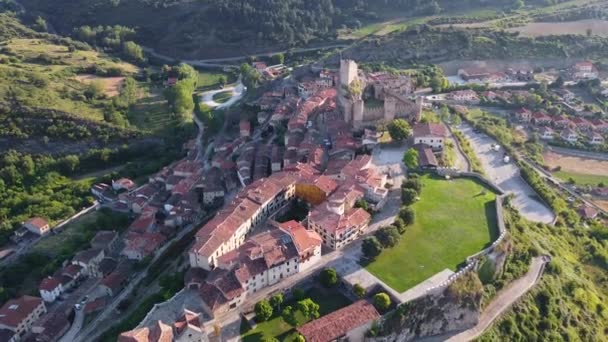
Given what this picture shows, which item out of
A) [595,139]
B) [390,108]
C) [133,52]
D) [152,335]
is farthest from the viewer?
[133,52]

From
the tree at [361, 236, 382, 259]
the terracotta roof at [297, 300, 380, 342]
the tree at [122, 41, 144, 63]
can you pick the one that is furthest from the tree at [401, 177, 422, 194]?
the tree at [122, 41, 144, 63]

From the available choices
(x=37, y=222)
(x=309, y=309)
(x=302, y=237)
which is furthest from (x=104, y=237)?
(x=309, y=309)

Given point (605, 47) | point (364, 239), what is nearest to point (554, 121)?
point (605, 47)

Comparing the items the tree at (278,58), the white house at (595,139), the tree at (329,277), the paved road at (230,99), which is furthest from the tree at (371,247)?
the tree at (278,58)

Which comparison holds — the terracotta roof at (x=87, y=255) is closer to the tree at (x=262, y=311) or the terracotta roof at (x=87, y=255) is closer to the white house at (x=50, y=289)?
the white house at (x=50, y=289)

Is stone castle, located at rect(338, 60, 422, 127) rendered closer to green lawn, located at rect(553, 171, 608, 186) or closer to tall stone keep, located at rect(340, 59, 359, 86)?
tall stone keep, located at rect(340, 59, 359, 86)

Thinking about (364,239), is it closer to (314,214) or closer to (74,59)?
(314,214)

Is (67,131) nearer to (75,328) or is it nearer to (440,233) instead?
(75,328)
